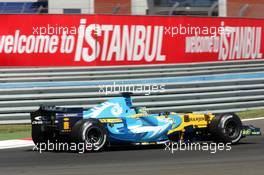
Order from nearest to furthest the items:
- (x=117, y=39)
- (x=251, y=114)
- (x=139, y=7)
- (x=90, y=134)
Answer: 1. (x=90, y=134)
2. (x=251, y=114)
3. (x=117, y=39)
4. (x=139, y=7)

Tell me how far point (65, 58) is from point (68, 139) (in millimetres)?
7847

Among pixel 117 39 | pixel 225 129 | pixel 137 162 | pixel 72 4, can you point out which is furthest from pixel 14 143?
pixel 72 4

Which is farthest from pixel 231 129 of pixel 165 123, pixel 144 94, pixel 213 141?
pixel 144 94

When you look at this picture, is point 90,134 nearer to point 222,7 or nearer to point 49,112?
point 49,112

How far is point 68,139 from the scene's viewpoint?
13109 mm

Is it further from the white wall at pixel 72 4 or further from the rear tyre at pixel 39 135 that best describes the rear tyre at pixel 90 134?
the white wall at pixel 72 4

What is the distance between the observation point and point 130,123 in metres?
13.2

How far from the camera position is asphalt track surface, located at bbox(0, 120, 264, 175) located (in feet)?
33.2

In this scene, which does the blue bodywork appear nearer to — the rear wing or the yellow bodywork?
the yellow bodywork

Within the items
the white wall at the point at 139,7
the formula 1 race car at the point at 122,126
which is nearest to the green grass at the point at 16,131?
the formula 1 race car at the point at 122,126

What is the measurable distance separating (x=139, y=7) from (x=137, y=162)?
1265 centimetres

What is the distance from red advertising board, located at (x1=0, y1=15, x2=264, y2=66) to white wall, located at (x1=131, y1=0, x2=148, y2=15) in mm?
1167

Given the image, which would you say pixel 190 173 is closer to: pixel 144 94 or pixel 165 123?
pixel 165 123

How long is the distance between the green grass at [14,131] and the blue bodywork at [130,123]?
13.5 ft
